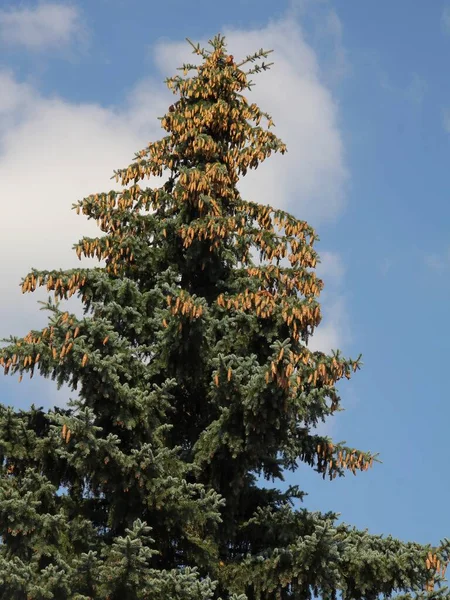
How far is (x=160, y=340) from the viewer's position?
14.0 m

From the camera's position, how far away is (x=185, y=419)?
1503cm

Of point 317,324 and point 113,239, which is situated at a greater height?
point 113,239

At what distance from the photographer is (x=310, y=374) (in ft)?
42.7

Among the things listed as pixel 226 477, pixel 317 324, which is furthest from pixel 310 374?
pixel 226 477

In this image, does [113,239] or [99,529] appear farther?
[113,239]

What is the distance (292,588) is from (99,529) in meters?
3.15

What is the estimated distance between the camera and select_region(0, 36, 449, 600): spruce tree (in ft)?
38.2

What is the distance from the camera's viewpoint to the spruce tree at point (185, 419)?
458 inches

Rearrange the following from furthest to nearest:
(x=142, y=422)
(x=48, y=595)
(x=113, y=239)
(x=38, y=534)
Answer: (x=113, y=239), (x=142, y=422), (x=38, y=534), (x=48, y=595)

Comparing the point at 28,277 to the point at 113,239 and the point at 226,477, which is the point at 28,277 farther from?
the point at 226,477

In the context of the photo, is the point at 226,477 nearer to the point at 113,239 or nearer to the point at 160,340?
the point at 160,340

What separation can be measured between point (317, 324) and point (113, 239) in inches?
159

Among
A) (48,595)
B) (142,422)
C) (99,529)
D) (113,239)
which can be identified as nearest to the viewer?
(48,595)

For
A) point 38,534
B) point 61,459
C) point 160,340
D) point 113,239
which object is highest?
point 113,239
